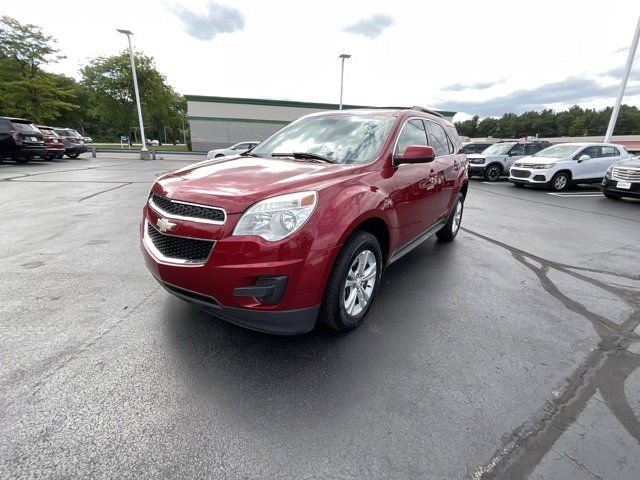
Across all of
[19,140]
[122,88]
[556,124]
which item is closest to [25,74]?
[122,88]

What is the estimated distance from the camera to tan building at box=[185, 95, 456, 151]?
34250 millimetres

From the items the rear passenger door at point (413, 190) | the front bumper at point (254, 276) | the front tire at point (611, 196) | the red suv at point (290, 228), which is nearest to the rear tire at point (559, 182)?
the front tire at point (611, 196)

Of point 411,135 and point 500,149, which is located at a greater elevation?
point 411,135

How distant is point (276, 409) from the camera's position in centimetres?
205

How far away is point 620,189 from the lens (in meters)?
10.2

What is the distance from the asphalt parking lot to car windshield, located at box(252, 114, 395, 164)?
58.9 inches

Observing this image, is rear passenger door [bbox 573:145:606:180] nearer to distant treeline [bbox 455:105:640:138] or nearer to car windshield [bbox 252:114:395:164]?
car windshield [bbox 252:114:395:164]

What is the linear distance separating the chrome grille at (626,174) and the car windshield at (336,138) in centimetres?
1033

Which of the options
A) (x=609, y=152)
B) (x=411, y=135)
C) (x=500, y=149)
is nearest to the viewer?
(x=411, y=135)

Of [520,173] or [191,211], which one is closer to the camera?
[191,211]

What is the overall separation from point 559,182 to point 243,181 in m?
13.6

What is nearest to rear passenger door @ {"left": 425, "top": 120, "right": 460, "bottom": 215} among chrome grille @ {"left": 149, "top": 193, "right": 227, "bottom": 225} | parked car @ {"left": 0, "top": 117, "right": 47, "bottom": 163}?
chrome grille @ {"left": 149, "top": 193, "right": 227, "bottom": 225}

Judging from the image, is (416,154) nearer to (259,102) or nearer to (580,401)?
(580,401)

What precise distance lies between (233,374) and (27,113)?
39.4m
